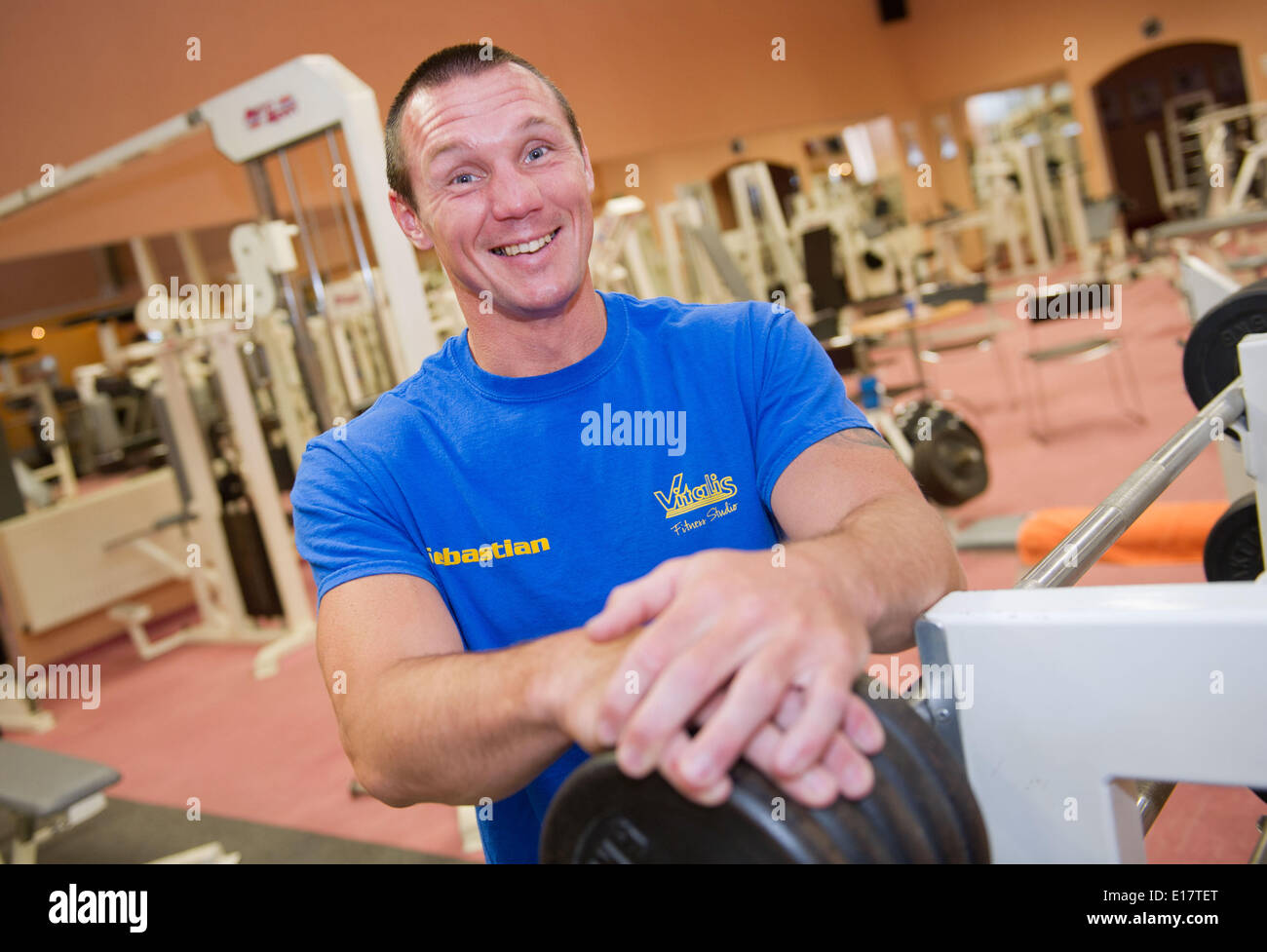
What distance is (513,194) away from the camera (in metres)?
1.23

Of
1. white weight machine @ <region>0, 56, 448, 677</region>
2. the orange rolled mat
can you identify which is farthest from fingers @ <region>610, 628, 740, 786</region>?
the orange rolled mat

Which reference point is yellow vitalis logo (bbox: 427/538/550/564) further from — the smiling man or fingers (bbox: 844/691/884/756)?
fingers (bbox: 844/691/884/756)

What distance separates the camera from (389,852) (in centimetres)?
308

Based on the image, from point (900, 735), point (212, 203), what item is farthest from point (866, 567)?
point (212, 203)

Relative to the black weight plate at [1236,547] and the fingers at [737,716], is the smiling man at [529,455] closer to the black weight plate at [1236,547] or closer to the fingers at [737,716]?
the fingers at [737,716]

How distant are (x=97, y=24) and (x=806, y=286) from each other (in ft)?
17.0

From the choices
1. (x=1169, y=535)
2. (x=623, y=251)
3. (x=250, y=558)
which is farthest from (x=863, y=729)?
(x=623, y=251)

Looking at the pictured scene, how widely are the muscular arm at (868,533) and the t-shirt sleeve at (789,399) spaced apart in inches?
0.6

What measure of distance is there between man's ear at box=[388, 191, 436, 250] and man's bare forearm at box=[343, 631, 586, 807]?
64 cm

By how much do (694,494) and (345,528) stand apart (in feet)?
1.32

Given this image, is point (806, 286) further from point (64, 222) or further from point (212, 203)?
point (64, 222)

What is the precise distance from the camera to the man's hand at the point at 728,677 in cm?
64

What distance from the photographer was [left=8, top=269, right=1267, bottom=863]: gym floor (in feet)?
10.2
